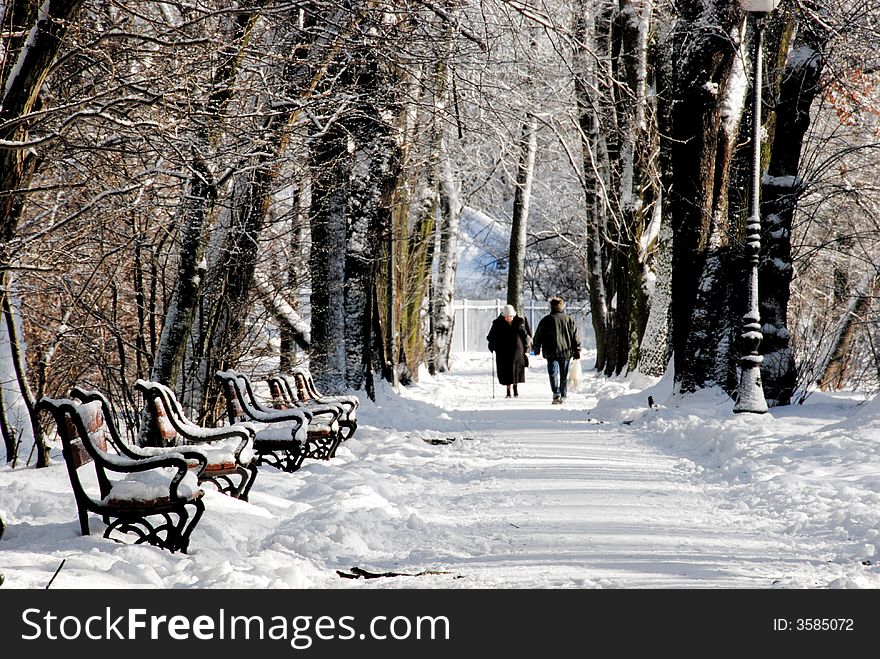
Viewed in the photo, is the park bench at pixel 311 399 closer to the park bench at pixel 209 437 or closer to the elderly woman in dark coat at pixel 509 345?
the park bench at pixel 209 437

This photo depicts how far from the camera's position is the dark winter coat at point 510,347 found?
21.9m

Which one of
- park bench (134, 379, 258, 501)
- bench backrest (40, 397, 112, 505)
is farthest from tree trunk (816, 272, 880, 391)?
bench backrest (40, 397, 112, 505)

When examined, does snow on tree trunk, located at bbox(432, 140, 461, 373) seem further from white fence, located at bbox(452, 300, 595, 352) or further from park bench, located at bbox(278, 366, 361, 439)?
white fence, located at bbox(452, 300, 595, 352)

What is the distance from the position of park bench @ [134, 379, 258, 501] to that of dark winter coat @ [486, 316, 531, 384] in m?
13.6

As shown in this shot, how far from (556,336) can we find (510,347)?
2029 millimetres

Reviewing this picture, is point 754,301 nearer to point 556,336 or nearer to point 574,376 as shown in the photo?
point 556,336

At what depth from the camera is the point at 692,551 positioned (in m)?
6.53

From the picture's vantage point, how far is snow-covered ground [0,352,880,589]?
579 centimetres

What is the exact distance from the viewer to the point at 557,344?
792 inches

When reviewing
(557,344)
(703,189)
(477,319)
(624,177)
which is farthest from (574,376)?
(477,319)

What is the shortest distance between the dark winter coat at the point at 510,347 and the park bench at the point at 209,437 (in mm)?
13570
